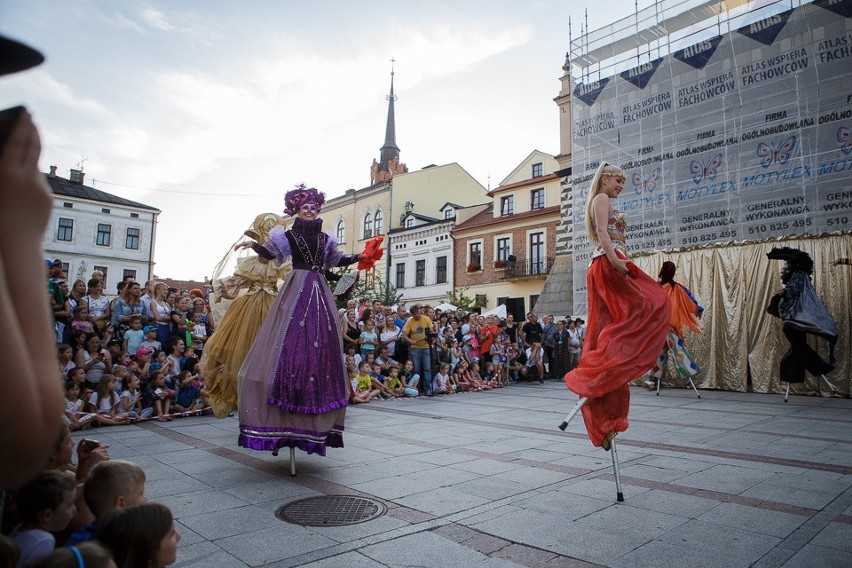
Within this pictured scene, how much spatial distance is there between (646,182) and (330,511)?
15429 millimetres

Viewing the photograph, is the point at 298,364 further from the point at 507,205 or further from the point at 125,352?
the point at 507,205

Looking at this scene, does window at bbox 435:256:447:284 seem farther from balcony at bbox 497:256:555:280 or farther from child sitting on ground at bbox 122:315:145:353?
child sitting on ground at bbox 122:315:145:353

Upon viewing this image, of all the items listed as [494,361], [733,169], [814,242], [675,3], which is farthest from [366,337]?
[675,3]

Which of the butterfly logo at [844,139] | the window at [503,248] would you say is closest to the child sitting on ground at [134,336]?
Result: the butterfly logo at [844,139]

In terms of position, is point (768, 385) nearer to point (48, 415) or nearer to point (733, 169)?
point (733, 169)

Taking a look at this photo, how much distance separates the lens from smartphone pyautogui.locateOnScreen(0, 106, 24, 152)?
67cm

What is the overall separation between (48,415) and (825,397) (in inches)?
516

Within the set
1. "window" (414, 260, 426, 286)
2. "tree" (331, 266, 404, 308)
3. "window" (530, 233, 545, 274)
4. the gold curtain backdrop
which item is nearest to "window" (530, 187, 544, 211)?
"window" (530, 233, 545, 274)

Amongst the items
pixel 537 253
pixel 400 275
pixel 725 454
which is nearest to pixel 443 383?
pixel 725 454

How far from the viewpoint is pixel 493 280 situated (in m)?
33.6

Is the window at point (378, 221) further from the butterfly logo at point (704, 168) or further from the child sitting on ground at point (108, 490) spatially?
the child sitting on ground at point (108, 490)

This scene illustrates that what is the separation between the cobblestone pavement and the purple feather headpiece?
7.56 feet

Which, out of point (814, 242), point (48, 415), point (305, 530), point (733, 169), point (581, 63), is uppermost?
point (581, 63)

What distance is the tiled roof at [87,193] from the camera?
4025 cm
